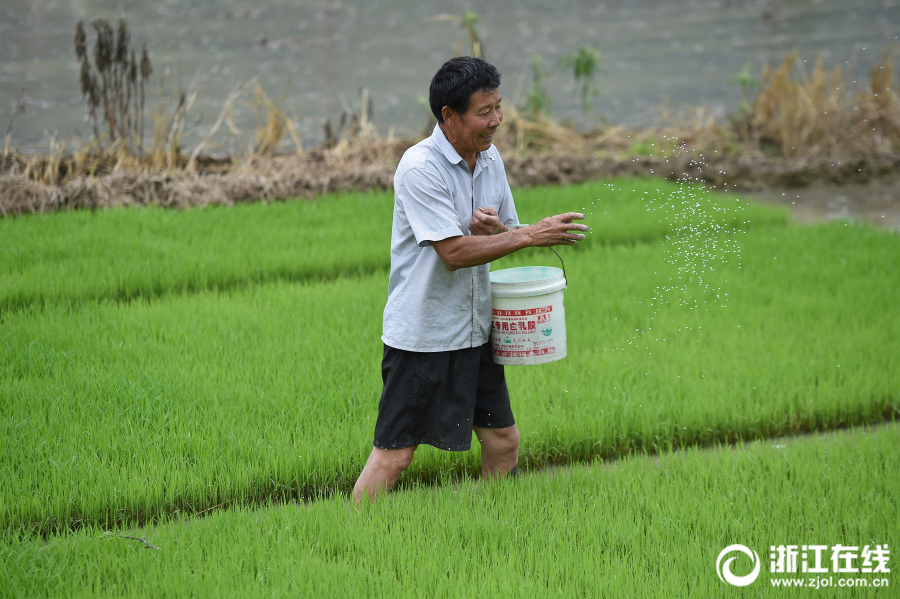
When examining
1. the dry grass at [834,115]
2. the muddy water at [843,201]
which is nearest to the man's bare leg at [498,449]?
the muddy water at [843,201]

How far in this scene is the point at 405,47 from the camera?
22.0 metres

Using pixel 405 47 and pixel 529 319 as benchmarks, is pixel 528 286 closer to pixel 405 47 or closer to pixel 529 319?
pixel 529 319

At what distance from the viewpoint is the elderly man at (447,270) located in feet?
9.77

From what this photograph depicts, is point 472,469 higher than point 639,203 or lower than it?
lower

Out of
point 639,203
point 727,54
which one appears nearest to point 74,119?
point 639,203

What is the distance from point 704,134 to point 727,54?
8831 millimetres

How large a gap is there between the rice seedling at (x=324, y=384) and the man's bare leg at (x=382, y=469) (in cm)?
42

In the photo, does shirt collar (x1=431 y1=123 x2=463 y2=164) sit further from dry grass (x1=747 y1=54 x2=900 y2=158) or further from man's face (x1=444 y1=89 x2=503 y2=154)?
dry grass (x1=747 y1=54 x2=900 y2=158)

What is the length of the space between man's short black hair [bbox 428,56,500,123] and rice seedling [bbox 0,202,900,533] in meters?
1.70

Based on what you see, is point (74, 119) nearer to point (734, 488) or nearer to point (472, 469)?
point (472, 469)

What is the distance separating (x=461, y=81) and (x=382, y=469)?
4.83 ft

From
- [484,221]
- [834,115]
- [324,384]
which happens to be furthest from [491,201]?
[834,115]

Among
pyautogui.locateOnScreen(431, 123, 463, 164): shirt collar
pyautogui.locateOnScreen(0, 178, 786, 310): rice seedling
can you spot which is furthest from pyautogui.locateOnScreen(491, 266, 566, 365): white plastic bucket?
pyautogui.locateOnScreen(0, 178, 786, 310): rice seedling

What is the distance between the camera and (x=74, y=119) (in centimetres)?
1327
